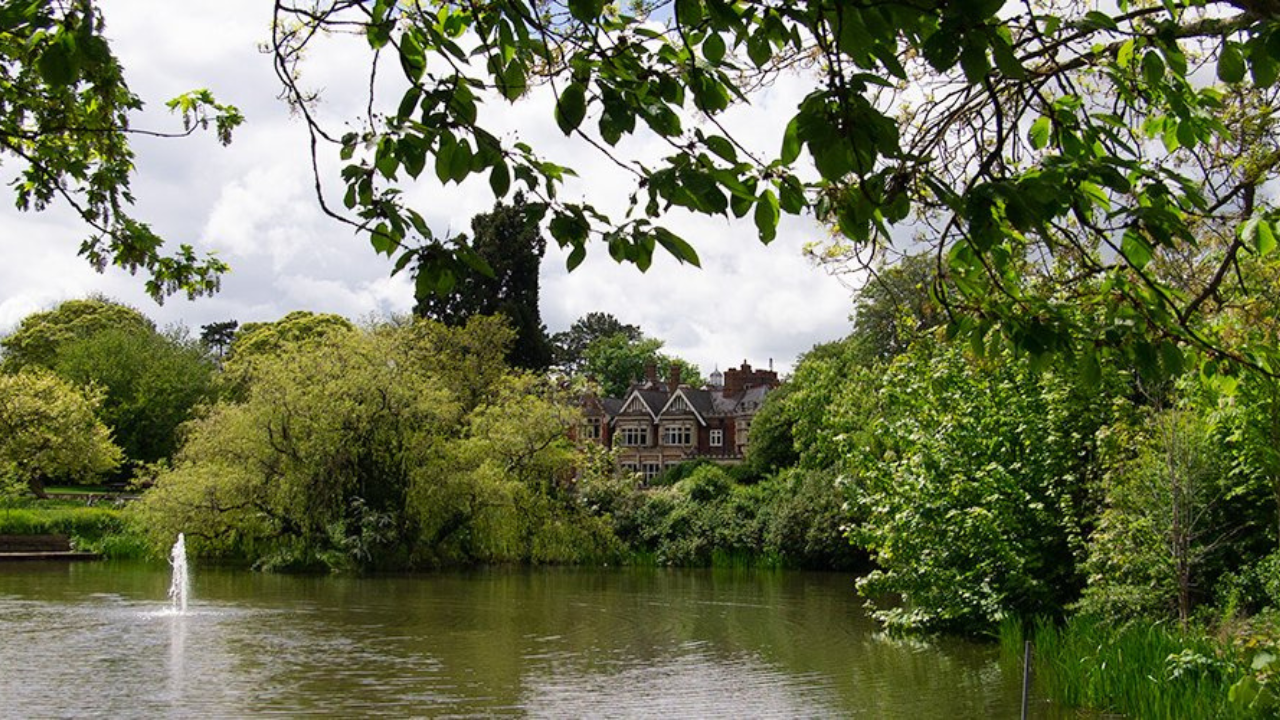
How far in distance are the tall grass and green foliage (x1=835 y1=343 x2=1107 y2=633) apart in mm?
3262

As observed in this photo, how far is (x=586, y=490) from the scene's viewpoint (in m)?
41.1

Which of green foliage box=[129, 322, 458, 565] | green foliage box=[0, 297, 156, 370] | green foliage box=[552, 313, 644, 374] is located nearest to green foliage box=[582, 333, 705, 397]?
green foliage box=[552, 313, 644, 374]

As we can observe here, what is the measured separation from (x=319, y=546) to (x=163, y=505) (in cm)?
429

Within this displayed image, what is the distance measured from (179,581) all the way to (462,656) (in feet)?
41.9

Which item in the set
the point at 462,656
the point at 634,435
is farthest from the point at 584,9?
the point at 634,435

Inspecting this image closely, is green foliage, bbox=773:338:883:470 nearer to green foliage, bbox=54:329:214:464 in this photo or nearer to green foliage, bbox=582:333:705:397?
green foliage, bbox=54:329:214:464

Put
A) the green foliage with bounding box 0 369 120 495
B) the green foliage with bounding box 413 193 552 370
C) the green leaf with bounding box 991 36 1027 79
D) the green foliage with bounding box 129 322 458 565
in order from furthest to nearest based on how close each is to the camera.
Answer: the green foliage with bounding box 413 193 552 370
the green foliage with bounding box 0 369 120 495
the green foliage with bounding box 129 322 458 565
the green leaf with bounding box 991 36 1027 79

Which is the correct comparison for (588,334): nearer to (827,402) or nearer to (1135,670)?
(827,402)

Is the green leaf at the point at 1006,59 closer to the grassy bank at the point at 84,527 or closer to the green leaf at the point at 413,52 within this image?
the green leaf at the point at 413,52

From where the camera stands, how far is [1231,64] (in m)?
3.41

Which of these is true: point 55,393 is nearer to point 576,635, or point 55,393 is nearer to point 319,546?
point 319,546

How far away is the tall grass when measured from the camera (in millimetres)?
10133


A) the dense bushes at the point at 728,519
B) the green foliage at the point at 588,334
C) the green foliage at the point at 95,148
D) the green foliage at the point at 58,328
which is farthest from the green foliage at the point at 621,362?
the green foliage at the point at 95,148

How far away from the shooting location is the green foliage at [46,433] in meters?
40.3
